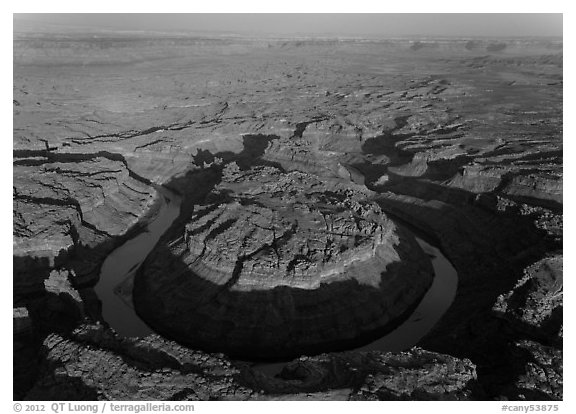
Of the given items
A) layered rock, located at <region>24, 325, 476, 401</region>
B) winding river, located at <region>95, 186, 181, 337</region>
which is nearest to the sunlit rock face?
winding river, located at <region>95, 186, 181, 337</region>

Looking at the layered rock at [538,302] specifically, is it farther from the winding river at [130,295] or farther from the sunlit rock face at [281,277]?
the sunlit rock face at [281,277]

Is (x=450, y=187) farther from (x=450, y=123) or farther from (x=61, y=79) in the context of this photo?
(x=61, y=79)

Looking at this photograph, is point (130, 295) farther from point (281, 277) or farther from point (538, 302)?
point (538, 302)

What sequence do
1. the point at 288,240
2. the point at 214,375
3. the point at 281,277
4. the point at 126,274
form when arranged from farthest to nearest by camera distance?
the point at 126,274 → the point at 288,240 → the point at 281,277 → the point at 214,375

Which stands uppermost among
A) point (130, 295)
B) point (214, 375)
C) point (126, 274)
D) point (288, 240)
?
point (288, 240)

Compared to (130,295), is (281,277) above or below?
above

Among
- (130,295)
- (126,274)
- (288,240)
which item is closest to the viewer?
(288,240)

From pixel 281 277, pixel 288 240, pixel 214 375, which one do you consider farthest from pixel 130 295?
pixel 214 375

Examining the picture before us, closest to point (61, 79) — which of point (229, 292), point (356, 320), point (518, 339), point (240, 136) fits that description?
point (240, 136)
